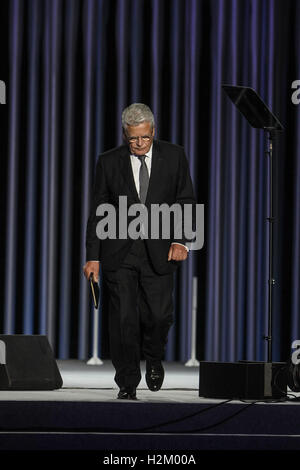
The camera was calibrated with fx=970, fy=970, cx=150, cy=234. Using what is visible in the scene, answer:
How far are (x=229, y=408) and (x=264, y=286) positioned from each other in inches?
134

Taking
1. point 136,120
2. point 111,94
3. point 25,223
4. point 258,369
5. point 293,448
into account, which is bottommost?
point 293,448

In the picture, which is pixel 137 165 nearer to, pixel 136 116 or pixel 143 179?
pixel 143 179

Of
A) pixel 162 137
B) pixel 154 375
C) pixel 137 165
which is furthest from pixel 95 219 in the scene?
pixel 162 137

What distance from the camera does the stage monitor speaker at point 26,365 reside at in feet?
13.9

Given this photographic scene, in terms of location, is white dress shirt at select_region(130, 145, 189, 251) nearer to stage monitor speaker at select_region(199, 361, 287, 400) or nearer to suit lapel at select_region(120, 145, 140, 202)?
suit lapel at select_region(120, 145, 140, 202)

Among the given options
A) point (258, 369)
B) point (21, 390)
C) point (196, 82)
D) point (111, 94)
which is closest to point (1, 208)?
point (111, 94)

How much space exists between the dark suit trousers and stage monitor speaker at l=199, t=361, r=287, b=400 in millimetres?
295

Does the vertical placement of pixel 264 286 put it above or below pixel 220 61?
below

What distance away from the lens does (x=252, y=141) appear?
7.13 metres

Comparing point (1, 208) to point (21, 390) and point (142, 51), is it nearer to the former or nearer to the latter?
point (142, 51)

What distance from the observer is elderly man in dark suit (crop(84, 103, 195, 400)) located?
4004mm

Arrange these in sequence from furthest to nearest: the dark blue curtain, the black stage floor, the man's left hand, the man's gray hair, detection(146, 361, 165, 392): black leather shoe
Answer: the dark blue curtain → detection(146, 361, 165, 392): black leather shoe → the man's left hand → the man's gray hair → the black stage floor

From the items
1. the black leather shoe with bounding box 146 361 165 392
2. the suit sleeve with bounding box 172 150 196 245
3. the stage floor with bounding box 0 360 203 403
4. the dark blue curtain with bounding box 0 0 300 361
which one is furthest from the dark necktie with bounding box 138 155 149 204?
the dark blue curtain with bounding box 0 0 300 361

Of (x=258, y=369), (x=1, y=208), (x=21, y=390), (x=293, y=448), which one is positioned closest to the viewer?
(x=293, y=448)
